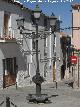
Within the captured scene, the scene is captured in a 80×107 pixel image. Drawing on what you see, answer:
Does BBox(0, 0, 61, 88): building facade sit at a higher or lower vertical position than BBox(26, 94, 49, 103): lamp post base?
higher

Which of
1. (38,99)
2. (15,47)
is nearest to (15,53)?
(15,47)

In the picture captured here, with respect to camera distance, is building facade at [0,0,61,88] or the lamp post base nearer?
the lamp post base

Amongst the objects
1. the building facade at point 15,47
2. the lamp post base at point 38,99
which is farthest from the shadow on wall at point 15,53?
the lamp post base at point 38,99

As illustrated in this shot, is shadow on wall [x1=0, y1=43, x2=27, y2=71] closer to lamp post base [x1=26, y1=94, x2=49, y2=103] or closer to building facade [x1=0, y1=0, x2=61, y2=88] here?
building facade [x1=0, y1=0, x2=61, y2=88]

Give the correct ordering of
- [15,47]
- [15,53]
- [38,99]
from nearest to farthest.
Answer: [38,99] → [15,47] → [15,53]

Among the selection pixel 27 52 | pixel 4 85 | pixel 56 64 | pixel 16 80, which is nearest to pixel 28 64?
pixel 27 52

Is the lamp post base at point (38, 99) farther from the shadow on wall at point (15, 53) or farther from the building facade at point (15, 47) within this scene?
the shadow on wall at point (15, 53)

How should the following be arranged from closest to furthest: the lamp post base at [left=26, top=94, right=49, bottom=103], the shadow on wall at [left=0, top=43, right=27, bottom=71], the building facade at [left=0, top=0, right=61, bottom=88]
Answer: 1. the lamp post base at [left=26, top=94, right=49, bottom=103]
2. the building facade at [left=0, top=0, right=61, bottom=88]
3. the shadow on wall at [left=0, top=43, right=27, bottom=71]

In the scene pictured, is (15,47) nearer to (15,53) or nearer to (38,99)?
(15,53)

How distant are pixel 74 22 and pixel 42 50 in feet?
19.2

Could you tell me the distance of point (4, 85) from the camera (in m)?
25.5

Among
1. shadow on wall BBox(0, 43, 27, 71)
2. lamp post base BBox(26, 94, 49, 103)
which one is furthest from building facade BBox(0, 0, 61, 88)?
lamp post base BBox(26, 94, 49, 103)

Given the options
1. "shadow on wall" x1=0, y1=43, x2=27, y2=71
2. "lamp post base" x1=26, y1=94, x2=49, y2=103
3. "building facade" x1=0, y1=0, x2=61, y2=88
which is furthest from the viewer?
"shadow on wall" x1=0, y1=43, x2=27, y2=71

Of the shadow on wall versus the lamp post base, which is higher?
the shadow on wall
